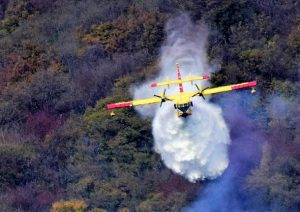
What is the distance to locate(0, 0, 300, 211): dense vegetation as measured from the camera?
6931 centimetres

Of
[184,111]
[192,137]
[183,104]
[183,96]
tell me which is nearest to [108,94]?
[192,137]

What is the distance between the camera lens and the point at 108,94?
79000 millimetres

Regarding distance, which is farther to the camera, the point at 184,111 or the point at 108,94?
the point at 108,94

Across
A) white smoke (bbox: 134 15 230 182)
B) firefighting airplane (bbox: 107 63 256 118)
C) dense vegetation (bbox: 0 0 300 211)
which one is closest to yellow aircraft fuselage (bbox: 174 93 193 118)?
firefighting airplane (bbox: 107 63 256 118)

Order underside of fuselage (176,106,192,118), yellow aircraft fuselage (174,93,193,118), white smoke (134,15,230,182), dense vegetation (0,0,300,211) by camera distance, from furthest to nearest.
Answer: dense vegetation (0,0,300,211)
white smoke (134,15,230,182)
underside of fuselage (176,106,192,118)
yellow aircraft fuselage (174,93,193,118)

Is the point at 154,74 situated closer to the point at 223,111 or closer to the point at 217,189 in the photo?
the point at 223,111

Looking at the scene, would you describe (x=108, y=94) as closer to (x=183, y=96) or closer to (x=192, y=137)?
(x=192, y=137)

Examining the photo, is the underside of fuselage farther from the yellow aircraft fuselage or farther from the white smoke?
the white smoke

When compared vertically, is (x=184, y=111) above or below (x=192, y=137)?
above

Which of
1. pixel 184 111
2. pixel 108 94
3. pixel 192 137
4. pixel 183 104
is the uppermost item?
pixel 183 104

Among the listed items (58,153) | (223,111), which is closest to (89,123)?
(58,153)

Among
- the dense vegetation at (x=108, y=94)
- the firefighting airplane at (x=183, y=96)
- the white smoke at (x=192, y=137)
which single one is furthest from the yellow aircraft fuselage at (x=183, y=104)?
the dense vegetation at (x=108, y=94)

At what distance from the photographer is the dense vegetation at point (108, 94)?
2729 inches

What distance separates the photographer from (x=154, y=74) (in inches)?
3007
